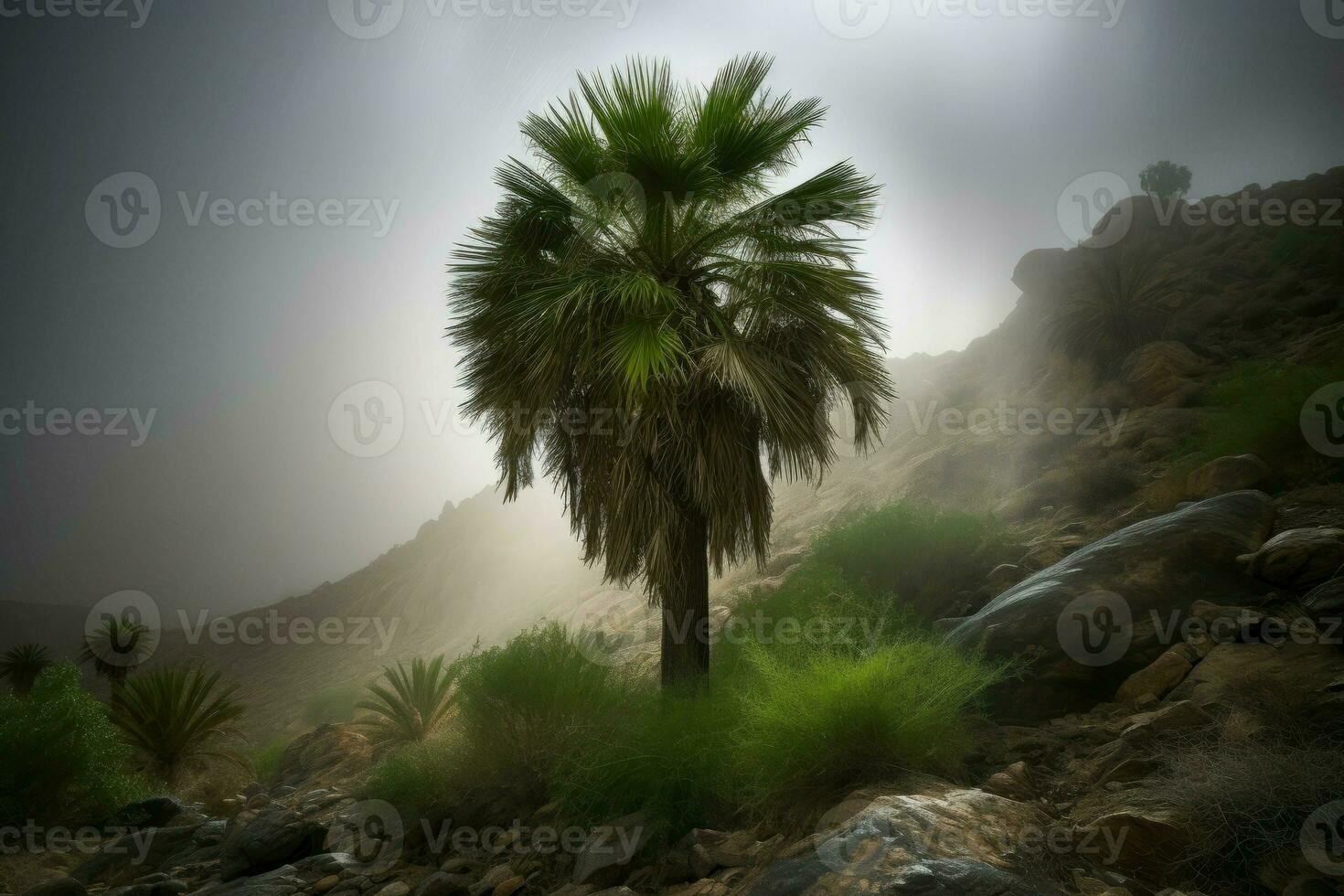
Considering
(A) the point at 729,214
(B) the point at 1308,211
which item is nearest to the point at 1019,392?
(B) the point at 1308,211

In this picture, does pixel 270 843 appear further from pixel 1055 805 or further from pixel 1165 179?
pixel 1165 179

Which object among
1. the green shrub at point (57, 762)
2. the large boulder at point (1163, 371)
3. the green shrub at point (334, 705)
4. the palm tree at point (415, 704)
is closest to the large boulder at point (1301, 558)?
the large boulder at point (1163, 371)

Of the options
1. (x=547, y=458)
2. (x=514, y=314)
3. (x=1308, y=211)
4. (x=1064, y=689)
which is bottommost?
(x=1064, y=689)

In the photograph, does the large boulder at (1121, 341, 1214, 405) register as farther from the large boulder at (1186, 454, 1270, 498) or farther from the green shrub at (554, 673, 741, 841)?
the green shrub at (554, 673, 741, 841)

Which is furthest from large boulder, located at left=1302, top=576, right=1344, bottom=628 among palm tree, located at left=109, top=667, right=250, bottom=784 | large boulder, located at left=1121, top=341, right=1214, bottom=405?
palm tree, located at left=109, top=667, right=250, bottom=784

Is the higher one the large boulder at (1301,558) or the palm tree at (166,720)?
the large boulder at (1301,558)

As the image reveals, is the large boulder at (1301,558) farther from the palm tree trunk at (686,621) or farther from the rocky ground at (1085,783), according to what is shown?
the palm tree trunk at (686,621)

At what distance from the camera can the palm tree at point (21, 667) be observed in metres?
24.2

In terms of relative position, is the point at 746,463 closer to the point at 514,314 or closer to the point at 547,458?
the point at 547,458

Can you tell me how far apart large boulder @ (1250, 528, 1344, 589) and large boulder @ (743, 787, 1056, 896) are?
3872 millimetres

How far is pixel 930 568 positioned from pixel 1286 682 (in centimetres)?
655

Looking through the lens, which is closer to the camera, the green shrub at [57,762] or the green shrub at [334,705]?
the green shrub at [57,762]

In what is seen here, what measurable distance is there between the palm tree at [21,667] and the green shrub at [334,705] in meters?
10.2

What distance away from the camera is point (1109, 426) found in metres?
14.8
